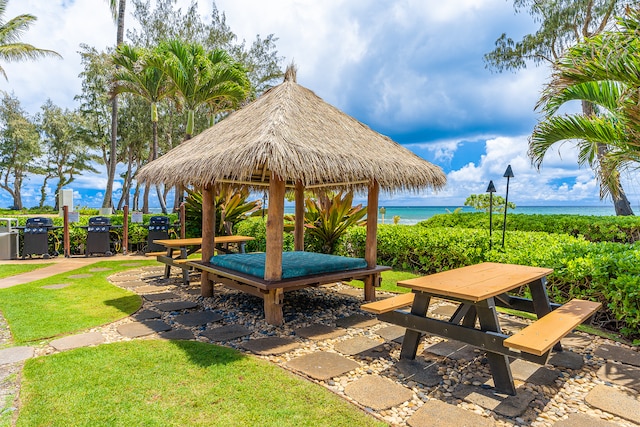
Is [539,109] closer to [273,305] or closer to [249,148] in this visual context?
[249,148]

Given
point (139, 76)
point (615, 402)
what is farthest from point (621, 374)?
point (139, 76)

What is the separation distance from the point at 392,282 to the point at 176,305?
3566mm

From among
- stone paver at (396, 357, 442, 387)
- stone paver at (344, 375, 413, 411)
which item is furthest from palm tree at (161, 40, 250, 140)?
stone paver at (344, 375, 413, 411)

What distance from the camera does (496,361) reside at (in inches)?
111

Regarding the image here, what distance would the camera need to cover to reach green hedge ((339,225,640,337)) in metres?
3.97

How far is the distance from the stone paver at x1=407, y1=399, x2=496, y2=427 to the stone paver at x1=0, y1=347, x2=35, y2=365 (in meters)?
3.40

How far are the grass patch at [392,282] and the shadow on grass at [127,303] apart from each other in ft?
11.2

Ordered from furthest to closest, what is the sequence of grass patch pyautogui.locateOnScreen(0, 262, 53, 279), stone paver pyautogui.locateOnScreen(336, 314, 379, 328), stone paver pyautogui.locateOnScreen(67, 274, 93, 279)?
grass patch pyautogui.locateOnScreen(0, 262, 53, 279), stone paver pyautogui.locateOnScreen(67, 274, 93, 279), stone paver pyautogui.locateOnScreen(336, 314, 379, 328)

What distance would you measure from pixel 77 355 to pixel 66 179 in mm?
37837

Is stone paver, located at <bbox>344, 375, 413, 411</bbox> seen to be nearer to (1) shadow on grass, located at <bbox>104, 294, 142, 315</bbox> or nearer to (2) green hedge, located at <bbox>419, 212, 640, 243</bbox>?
(1) shadow on grass, located at <bbox>104, 294, 142, 315</bbox>

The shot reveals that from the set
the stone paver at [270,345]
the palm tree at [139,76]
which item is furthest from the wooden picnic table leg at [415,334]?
the palm tree at [139,76]

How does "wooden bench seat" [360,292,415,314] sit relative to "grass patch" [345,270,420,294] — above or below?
above

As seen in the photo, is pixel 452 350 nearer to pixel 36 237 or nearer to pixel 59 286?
pixel 59 286

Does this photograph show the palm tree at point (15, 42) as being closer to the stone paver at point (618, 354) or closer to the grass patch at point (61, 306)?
the grass patch at point (61, 306)
